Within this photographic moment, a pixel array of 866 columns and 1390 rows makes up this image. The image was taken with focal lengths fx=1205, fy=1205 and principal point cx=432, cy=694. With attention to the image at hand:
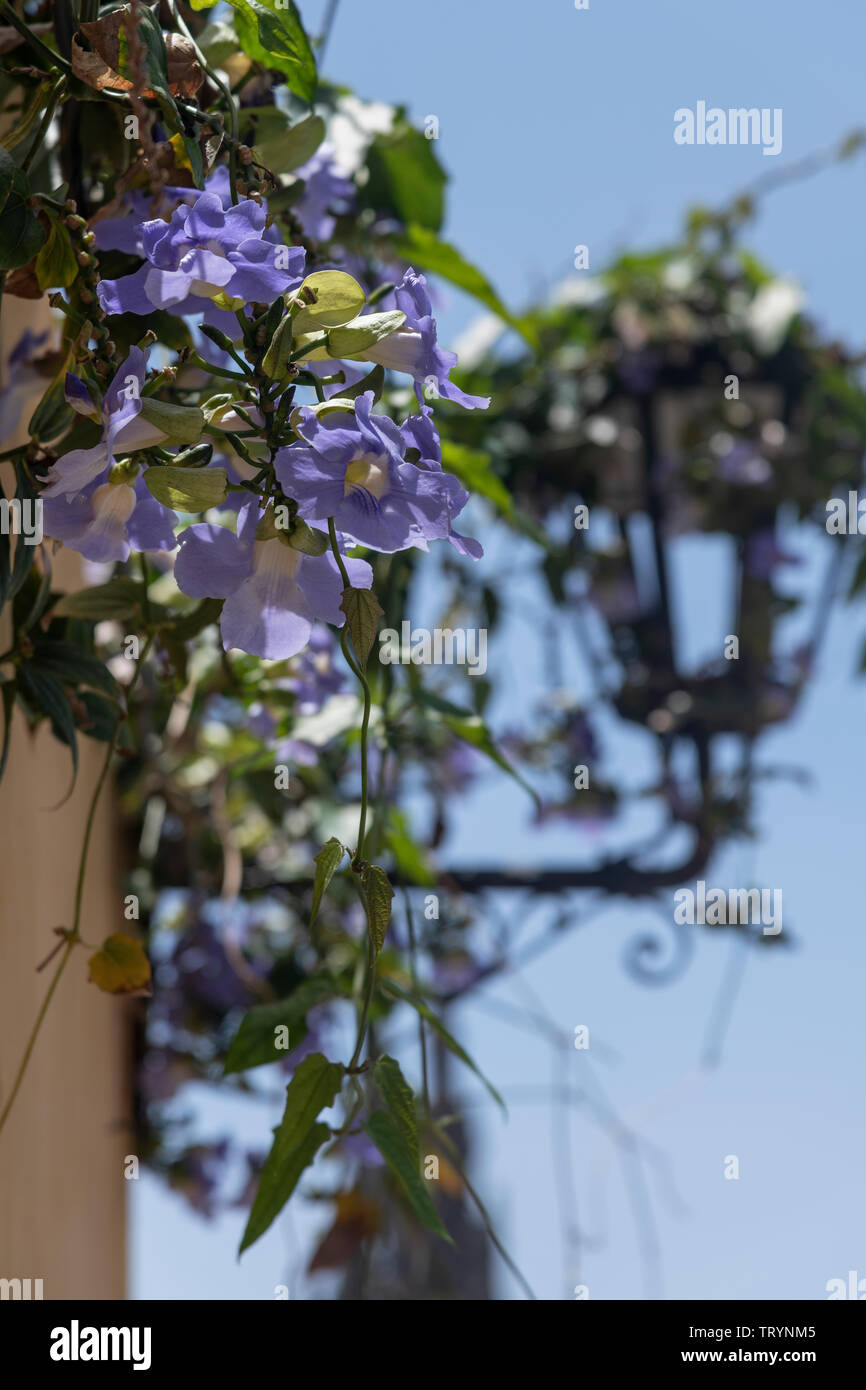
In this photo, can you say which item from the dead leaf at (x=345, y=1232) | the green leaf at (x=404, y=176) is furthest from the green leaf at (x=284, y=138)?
the dead leaf at (x=345, y=1232)

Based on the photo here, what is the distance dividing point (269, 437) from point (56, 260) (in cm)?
15

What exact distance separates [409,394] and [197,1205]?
3.51ft

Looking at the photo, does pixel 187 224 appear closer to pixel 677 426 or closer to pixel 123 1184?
pixel 123 1184

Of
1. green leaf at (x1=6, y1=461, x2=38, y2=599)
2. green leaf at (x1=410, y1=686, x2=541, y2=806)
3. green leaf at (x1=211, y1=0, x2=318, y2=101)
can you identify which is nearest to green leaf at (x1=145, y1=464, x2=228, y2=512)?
green leaf at (x1=6, y1=461, x2=38, y2=599)

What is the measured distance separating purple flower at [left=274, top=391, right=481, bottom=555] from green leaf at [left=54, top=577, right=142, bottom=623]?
9.9 inches

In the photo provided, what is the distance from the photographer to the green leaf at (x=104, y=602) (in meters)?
0.63

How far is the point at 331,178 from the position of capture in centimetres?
69

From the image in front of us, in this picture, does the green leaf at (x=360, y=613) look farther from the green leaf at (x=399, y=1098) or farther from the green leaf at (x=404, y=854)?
the green leaf at (x=404, y=854)

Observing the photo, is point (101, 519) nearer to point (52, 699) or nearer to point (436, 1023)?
point (52, 699)

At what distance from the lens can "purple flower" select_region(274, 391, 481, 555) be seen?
0.40 meters

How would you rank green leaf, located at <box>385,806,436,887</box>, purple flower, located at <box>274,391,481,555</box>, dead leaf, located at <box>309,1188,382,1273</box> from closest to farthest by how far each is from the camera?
purple flower, located at <box>274,391,481,555</box> < green leaf, located at <box>385,806,436,887</box> < dead leaf, located at <box>309,1188,382,1273</box>

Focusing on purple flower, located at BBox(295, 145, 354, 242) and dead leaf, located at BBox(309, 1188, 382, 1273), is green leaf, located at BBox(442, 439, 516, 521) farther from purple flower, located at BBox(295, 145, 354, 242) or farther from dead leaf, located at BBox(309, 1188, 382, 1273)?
dead leaf, located at BBox(309, 1188, 382, 1273)

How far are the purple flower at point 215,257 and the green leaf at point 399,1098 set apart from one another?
12.3 inches
